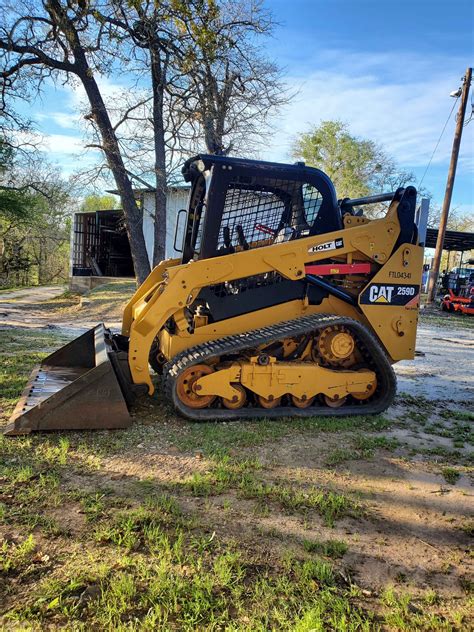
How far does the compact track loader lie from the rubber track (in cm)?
1

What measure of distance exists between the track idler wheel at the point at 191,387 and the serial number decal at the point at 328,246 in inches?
65.1

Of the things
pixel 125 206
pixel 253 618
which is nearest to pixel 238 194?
pixel 253 618

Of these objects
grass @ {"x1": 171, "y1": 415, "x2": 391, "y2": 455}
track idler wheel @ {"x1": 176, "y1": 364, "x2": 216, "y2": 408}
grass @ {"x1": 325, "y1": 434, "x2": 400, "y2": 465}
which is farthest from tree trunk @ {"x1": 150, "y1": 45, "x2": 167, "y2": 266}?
grass @ {"x1": 325, "y1": 434, "x2": 400, "y2": 465}

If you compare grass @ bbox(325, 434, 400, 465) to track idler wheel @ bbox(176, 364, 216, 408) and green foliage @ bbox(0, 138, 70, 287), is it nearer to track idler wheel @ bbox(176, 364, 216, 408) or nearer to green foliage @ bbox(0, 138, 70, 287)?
track idler wheel @ bbox(176, 364, 216, 408)

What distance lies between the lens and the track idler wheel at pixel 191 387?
4676 mm

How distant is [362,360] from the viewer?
5.36m

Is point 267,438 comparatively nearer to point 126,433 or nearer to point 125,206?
point 126,433

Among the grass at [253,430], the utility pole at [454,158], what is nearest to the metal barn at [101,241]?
the utility pole at [454,158]

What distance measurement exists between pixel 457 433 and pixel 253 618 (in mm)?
3535

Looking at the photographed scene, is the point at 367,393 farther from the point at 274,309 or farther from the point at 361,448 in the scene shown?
the point at 274,309

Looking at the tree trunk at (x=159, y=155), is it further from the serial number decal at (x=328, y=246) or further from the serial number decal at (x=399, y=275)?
the serial number decal at (x=399, y=275)

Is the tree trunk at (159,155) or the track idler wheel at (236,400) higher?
the tree trunk at (159,155)

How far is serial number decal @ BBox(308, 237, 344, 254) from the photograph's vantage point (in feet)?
16.9

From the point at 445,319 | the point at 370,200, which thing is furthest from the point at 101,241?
the point at 370,200
